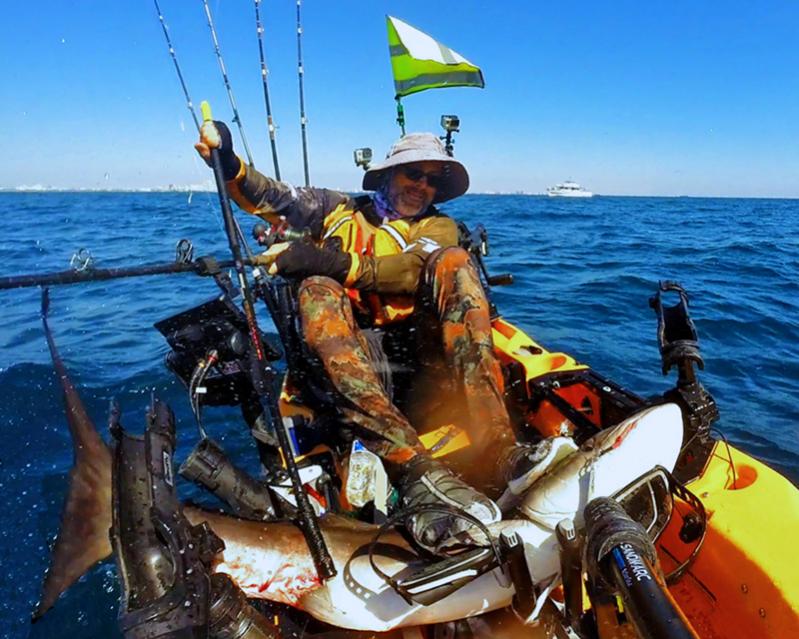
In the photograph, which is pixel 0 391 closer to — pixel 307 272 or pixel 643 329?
pixel 307 272

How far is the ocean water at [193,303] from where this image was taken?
3414 mm

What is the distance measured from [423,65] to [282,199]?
7.13ft

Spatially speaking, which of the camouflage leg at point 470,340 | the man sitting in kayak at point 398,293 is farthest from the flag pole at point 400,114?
the camouflage leg at point 470,340

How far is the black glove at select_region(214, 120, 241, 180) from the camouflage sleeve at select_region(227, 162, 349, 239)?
2.7 inches

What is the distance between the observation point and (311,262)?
9.65 ft

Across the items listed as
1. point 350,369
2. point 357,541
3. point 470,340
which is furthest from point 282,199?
point 357,541

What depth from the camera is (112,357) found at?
22.1ft

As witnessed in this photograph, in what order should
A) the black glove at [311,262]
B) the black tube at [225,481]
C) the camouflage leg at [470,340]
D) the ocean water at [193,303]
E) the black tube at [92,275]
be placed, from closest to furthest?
1. the black tube at [92,275]
2. the black tube at [225,481]
3. the camouflage leg at [470,340]
4. the black glove at [311,262]
5. the ocean water at [193,303]

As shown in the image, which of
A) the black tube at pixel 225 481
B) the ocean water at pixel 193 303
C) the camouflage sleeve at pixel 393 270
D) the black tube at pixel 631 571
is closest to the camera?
the black tube at pixel 631 571

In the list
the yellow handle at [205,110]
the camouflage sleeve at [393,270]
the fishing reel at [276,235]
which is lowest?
the camouflage sleeve at [393,270]

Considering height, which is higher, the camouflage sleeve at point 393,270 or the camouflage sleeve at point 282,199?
the camouflage sleeve at point 282,199

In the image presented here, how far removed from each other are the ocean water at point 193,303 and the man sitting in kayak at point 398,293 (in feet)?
6.48

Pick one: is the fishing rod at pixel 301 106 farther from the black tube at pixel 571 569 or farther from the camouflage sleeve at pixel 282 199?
the black tube at pixel 571 569

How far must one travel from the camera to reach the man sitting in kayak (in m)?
2.37
